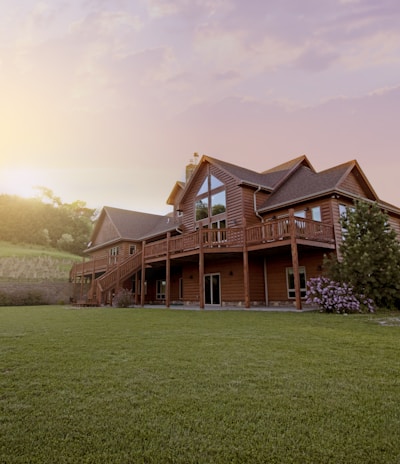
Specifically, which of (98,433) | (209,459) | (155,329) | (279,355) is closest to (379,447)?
(209,459)

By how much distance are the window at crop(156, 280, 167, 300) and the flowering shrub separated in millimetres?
14112

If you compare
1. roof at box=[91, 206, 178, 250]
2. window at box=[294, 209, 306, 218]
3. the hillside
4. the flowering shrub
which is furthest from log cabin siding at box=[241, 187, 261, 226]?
the hillside

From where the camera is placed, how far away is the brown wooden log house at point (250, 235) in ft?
45.0

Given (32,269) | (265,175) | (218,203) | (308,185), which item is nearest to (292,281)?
(308,185)

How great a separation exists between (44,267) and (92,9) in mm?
23787

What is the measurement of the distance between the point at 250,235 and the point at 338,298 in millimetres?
4659

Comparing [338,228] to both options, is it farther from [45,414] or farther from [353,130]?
[45,414]

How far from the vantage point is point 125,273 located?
18.8m

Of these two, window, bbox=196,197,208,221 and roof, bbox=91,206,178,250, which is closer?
window, bbox=196,197,208,221

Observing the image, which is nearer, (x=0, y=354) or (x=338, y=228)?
(x=0, y=354)

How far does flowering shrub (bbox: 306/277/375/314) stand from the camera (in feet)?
34.8

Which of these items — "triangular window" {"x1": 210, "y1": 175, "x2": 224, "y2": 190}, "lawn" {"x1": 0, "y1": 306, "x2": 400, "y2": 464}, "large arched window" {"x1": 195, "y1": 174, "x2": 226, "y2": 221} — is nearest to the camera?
"lawn" {"x1": 0, "y1": 306, "x2": 400, "y2": 464}

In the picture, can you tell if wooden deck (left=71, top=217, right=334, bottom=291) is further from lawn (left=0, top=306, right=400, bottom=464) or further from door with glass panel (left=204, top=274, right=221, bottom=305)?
lawn (left=0, top=306, right=400, bottom=464)

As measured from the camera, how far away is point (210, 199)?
61.8 feet
